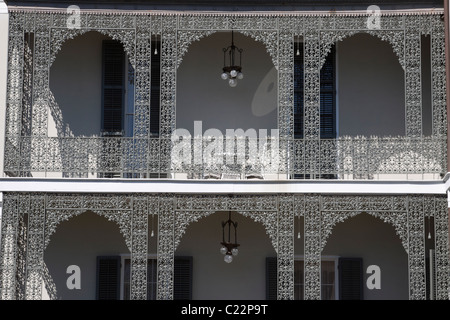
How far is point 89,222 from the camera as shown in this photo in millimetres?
16516

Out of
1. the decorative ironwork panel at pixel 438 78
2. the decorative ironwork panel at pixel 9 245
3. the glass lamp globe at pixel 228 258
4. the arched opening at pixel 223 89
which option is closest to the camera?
the decorative ironwork panel at pixel 9 245

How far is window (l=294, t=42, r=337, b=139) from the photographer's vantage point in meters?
16.4

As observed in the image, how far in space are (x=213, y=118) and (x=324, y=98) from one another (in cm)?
180

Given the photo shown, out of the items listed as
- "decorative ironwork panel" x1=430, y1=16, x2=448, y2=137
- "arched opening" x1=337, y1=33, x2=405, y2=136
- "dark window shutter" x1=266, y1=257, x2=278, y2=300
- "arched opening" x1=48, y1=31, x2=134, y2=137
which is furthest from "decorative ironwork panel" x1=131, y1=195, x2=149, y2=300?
"decorative ironwork panel" x1=430, y1=16, x2=448, y2=137

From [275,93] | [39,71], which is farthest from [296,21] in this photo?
[39,71]

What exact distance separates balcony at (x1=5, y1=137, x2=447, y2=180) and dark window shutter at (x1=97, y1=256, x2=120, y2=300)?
1.49m

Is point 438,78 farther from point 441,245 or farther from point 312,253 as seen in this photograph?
point 312,253

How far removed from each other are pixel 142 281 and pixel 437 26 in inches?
226

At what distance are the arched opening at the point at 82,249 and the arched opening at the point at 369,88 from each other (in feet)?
13.3

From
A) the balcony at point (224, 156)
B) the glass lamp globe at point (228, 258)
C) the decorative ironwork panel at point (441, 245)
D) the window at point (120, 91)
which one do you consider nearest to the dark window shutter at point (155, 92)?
the window at point (120, 91)

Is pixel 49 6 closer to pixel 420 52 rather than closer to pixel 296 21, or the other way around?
pixel 296 21

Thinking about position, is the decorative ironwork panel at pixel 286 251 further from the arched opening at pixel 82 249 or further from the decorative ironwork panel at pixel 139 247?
the arched opening at pixel 82 249

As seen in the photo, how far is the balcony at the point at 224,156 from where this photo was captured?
15.2 metres

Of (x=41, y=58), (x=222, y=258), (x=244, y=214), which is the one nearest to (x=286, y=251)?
(x=244, y=214)
